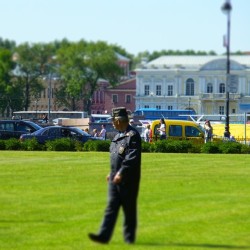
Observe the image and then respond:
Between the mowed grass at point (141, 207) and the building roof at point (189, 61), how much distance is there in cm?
13390

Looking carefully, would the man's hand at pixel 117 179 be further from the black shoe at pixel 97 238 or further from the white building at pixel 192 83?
the white building at pixel 192 83

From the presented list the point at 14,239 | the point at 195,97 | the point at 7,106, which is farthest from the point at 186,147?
the point at 195,97

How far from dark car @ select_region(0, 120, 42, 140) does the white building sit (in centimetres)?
10086

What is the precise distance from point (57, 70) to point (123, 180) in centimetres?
13764

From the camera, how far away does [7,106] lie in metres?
104

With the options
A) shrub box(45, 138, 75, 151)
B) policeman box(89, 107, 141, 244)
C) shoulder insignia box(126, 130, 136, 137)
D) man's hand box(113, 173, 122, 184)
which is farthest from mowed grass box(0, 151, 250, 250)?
shrub box(45, 138, 75, 151)

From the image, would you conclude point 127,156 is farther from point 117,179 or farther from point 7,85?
point 7,85

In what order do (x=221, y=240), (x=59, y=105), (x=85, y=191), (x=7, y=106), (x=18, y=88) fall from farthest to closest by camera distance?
(x=59, y=105) < (x=18, y=88) < (x=7, y=106) < (x=85, y=191) < (x=221, y=240)

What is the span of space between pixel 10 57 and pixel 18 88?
573cm

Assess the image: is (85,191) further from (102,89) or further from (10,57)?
(102,89)

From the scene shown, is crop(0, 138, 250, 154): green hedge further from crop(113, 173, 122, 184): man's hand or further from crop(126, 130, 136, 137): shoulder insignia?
crop(113, 173, 122, 184): man's hand

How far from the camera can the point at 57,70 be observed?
152m

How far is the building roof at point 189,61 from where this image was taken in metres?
163

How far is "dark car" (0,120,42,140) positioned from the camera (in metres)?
53.1
